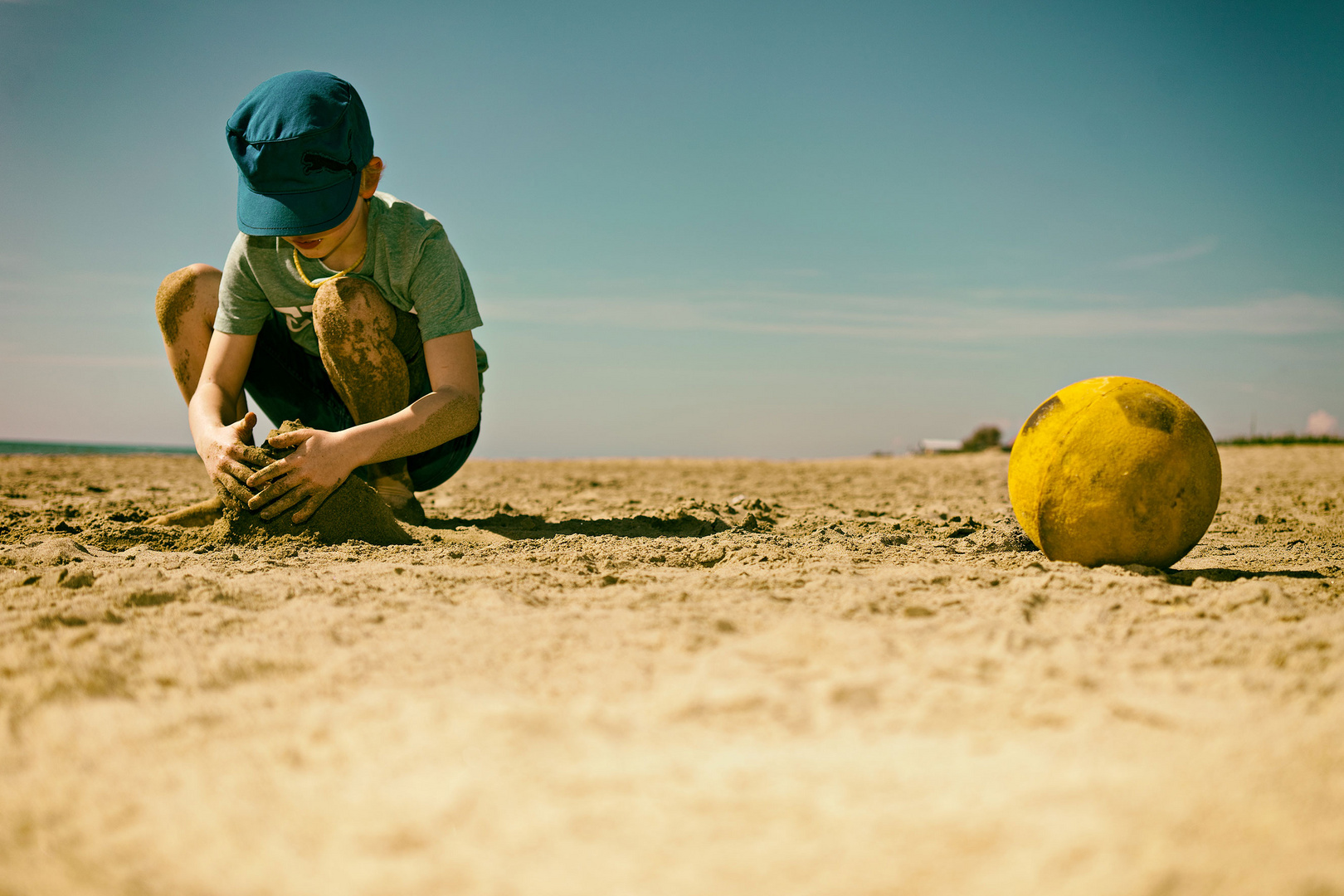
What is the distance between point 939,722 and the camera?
124 cm

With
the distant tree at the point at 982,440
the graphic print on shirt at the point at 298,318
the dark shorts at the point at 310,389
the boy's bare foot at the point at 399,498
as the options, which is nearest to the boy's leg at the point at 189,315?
the dark shorts at the point at 310,389

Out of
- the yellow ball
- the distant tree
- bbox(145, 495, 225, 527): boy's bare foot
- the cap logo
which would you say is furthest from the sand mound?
the distant tree

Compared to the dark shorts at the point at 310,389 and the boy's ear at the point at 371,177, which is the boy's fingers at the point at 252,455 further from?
the boy's ear at the point at 371,177

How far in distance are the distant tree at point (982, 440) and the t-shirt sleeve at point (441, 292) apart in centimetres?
1185

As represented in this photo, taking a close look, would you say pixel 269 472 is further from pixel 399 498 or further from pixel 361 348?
pixel 399 498

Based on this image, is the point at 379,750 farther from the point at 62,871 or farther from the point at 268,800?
the point at 62,871

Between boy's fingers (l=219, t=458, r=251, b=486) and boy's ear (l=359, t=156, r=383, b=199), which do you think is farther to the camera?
boy's ear (l=359, t=156, r=383, b=199)

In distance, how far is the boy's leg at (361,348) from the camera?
9.48 feet

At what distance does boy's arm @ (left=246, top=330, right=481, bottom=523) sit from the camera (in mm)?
2596

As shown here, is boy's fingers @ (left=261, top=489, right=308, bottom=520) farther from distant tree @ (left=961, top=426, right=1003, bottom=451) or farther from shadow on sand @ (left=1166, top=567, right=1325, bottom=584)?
distant tree @ (left=961, top=426, right=1003, bottom=451)

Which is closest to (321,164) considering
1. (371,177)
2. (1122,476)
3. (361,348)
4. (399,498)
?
(371,177)

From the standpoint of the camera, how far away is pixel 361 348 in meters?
2.95

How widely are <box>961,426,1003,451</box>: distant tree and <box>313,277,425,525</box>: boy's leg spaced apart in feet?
38.9

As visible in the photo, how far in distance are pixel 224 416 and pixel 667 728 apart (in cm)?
257
